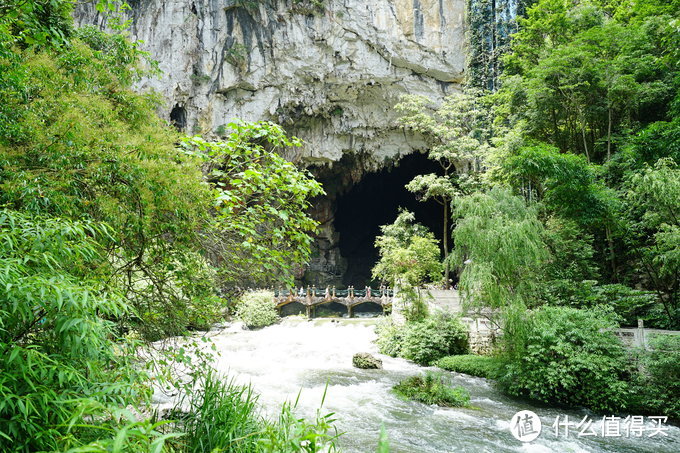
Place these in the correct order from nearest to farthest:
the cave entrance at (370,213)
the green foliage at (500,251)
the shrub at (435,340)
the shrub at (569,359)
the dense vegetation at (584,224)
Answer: the shrub at (569,359) < the dense vegetation at (584,224) < the green foliage at (500,251) < the shrub at (435,340) < the cave entrance at (370,213)

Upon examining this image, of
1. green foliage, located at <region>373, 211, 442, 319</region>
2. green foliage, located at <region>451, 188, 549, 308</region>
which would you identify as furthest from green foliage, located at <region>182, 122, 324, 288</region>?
green foliage, located at <region>373, 211, 442, 319</region>

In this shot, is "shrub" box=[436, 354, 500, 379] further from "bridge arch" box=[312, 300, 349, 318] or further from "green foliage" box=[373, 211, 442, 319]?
"bridge arch" box=[312, 300, 349, 318]

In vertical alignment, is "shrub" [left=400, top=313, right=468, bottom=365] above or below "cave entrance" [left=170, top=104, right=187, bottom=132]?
below

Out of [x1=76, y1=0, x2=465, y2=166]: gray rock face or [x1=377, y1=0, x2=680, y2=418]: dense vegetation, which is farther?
[x1=76, y1=0, x2=465, y2=166]: gray rock face

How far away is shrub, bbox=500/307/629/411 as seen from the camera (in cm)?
677

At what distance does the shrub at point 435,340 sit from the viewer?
10.6m

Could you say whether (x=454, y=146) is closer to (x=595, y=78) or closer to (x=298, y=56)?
(x=595, y=78)

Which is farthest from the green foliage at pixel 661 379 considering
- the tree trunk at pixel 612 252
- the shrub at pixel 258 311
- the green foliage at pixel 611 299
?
the shrub at pixel 258 311

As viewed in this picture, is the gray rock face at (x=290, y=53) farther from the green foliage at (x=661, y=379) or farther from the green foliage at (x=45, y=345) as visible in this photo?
the green foliage at (x=45, y=345)

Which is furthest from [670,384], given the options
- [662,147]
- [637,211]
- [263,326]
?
[263,326]

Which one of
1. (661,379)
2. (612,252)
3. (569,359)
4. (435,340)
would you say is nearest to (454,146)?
(612,252)

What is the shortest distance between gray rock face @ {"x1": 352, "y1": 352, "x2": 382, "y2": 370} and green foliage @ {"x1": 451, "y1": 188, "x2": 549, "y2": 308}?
10.1 ft

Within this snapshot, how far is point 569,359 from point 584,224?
13.7 feet

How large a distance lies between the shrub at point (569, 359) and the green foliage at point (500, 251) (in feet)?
2.50
